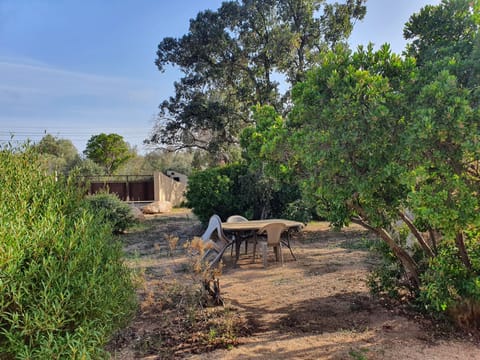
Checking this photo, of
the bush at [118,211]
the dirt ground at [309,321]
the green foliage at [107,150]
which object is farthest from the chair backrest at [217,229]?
the green foliage at [107,150]

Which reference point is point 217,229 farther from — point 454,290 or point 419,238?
point 454,290

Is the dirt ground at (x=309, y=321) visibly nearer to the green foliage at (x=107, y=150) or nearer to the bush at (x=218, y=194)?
the bush at (x=218, y=194)

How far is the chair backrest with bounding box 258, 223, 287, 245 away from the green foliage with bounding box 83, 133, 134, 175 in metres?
22.1

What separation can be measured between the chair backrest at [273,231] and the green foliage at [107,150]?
72.6 feet

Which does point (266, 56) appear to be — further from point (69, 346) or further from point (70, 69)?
point (69, 346)

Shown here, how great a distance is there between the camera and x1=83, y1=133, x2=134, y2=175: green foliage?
83.6 ft

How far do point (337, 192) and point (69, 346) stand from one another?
221 centimetres

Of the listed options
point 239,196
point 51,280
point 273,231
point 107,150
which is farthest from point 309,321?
point 107,150

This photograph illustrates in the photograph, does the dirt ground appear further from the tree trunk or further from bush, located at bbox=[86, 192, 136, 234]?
bush, located at bbox=[86, 192, 136, 234]

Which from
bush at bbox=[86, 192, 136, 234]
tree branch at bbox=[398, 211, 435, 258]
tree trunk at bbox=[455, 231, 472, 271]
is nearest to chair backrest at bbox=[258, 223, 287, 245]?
tree branch at bbox=[398, 211, 435, 258]

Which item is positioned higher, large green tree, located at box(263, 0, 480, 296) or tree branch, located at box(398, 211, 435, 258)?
large green tree, located at box(263, 0, 480, 296)

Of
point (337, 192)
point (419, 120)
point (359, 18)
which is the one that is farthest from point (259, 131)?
point (359, 18)

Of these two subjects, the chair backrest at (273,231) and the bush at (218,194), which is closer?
the chair backrest at (273,231)

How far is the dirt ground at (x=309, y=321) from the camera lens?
2691mm
